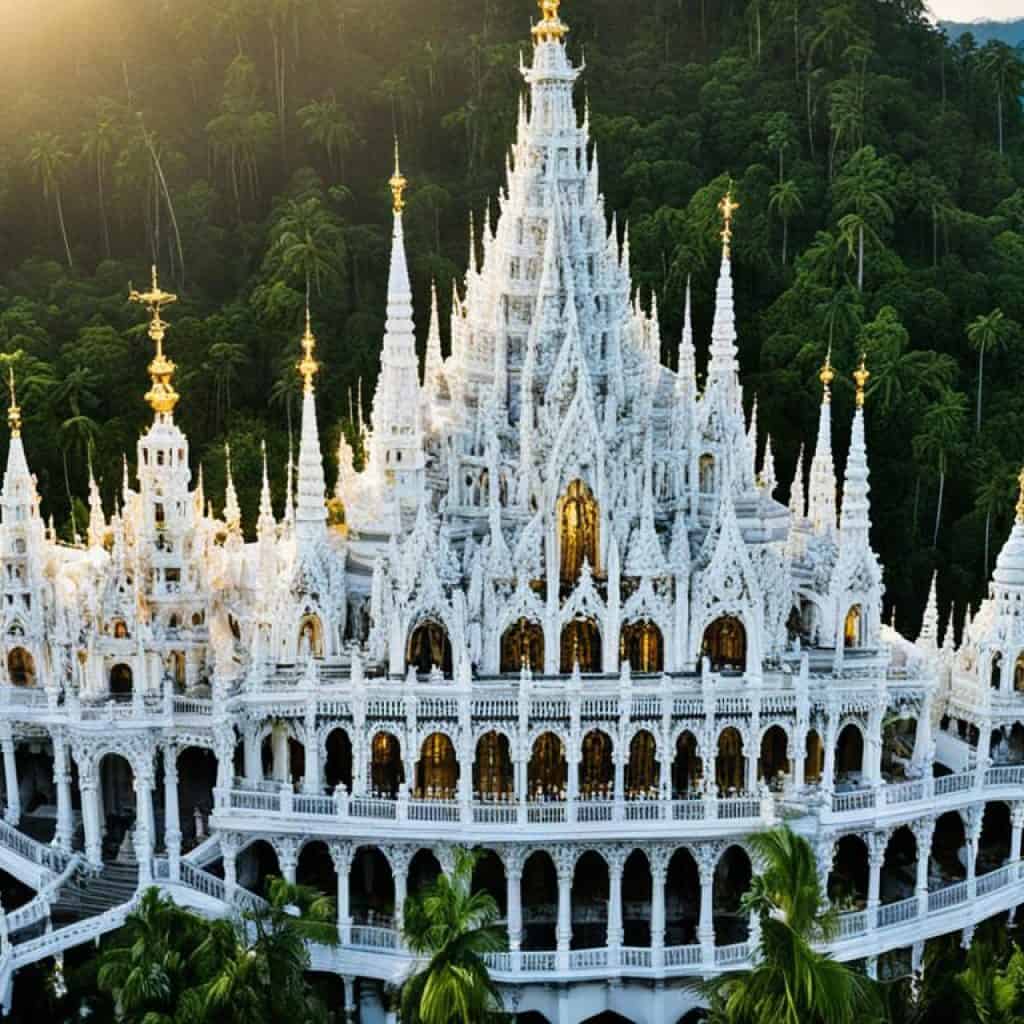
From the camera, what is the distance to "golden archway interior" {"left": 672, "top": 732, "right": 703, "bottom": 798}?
4919 centimetres

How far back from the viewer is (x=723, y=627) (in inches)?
1954

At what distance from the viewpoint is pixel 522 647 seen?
49688 millimetres

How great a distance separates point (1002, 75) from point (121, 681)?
74.9 metres

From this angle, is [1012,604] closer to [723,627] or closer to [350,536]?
[723,627]

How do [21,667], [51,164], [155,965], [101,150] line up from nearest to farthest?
1. [155,965]
2. [21,667]
3. [51,164]
4. [101,150]

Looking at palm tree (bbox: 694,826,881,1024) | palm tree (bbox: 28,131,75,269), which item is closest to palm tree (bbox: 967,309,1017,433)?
palm tree (bbox: 28,131,75,269)

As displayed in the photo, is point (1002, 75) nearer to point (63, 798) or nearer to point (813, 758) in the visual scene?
point (813, 758)

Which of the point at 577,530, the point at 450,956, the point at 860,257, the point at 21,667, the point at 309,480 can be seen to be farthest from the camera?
the point at 860,257

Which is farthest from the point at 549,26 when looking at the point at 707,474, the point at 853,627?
the point at 853,627

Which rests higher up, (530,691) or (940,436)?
(530,691)

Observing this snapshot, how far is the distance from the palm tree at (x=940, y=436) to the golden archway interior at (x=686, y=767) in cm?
3184

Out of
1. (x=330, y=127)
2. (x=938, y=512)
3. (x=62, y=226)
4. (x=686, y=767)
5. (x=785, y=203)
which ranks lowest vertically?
(x=938, y=512)

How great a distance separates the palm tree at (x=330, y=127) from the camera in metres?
105

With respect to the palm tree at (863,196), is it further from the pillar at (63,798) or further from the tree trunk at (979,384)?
the pillar at (63,798)
